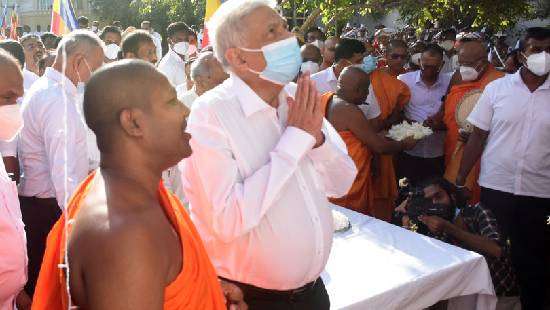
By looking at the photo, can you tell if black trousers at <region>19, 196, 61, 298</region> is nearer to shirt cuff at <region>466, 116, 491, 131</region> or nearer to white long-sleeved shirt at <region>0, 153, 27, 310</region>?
white long-sleeved shirt at <region>0, 153, 27, 310</region>

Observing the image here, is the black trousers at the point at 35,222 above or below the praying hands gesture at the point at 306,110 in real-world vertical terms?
below

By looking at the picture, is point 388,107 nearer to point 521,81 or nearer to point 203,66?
point 521,81

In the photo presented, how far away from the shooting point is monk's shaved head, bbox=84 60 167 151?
1.38 m

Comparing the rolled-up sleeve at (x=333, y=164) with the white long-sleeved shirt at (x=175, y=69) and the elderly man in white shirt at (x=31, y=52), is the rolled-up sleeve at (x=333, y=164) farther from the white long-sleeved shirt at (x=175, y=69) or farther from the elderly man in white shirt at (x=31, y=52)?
the elderly man in white shirt at (x=31, y=52)

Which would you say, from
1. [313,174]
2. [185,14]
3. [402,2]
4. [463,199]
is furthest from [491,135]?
[185,14]

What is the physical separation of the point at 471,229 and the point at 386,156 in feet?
4.21

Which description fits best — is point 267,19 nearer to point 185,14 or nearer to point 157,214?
point 157,214

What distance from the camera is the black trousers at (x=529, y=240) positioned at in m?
3.74

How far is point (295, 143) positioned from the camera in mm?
1791

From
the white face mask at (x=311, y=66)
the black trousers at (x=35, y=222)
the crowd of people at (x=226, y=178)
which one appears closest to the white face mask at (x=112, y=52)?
the white face mask at (x=311, y=66)

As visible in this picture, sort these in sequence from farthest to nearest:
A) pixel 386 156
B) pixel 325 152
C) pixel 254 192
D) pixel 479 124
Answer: pixel 386 156, pixel 479 124, pixel 325 152, pixel 254 192

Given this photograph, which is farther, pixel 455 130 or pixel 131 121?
pixel 455 130

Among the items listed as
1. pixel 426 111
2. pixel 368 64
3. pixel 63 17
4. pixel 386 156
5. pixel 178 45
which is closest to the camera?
pixel 386 156

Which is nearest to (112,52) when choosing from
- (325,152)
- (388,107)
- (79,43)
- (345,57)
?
(345,57)
